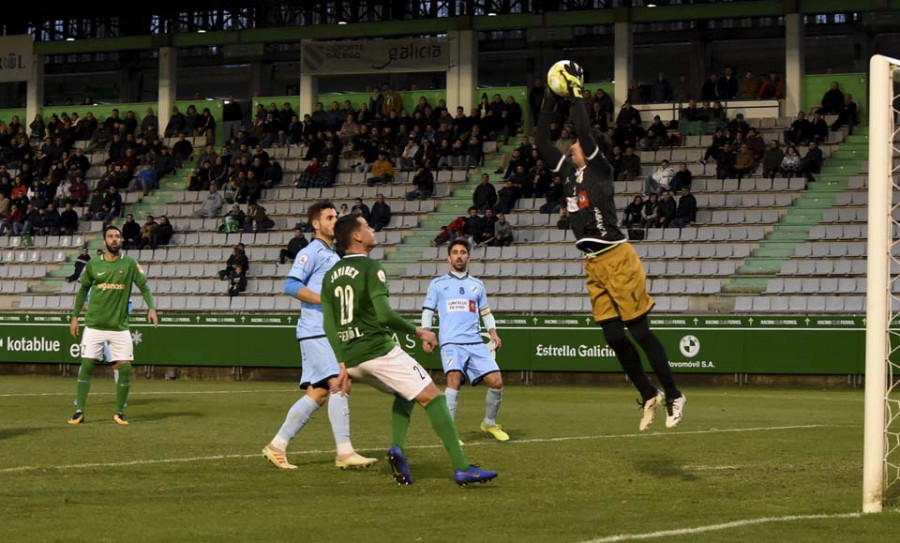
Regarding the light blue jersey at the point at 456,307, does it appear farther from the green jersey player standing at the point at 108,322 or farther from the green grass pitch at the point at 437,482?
the green jersey player standing at the point at 108,322

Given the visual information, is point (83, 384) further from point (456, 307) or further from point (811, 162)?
point (811, 162)

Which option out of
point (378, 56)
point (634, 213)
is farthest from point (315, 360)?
point (378, 56)

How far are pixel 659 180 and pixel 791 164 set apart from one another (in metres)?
3.26

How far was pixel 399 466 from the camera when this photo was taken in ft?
36.2

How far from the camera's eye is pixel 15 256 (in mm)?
39719

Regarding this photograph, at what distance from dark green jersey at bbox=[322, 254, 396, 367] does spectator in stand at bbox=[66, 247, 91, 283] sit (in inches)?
1021

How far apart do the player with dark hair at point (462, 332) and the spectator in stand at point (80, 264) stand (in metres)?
21.4

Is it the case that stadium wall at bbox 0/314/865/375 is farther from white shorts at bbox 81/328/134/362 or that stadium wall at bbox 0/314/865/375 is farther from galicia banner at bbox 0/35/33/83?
galicia banner at bbox 0/35/33/83

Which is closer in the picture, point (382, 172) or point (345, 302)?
point (345, 302)

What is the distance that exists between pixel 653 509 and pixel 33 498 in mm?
4395

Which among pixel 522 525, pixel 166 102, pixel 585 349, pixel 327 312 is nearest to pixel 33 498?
pixel 327 312

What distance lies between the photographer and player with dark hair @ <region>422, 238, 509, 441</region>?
16.0 metres

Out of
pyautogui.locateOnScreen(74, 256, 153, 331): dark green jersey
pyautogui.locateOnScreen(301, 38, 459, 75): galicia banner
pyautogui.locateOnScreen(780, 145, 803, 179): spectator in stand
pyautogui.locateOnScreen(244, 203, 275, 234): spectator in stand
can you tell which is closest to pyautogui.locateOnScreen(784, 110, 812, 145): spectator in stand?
pyautogui.locateOnScreen(780, 145, 803, 179): spectator in stand

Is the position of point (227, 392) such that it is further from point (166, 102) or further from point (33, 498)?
point (166, 102)
